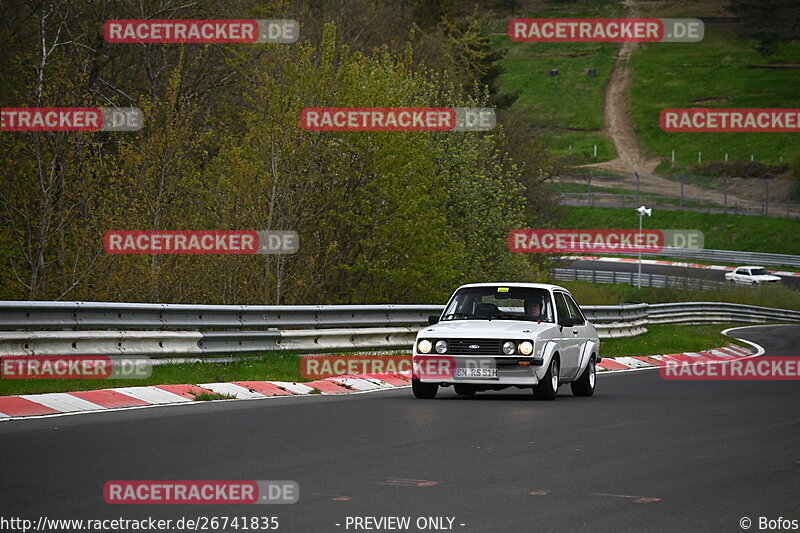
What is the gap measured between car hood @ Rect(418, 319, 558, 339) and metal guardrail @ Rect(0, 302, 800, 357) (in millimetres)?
3353

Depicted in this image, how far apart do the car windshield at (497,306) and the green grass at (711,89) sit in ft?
304

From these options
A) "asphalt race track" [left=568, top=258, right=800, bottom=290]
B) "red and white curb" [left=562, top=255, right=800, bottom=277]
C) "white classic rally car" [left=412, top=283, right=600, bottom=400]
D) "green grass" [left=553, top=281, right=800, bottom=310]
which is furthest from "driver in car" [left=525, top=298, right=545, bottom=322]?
"red and white curb" [left=562, top=255, right=800, bottom=277]

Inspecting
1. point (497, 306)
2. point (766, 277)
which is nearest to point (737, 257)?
point (766, 277)

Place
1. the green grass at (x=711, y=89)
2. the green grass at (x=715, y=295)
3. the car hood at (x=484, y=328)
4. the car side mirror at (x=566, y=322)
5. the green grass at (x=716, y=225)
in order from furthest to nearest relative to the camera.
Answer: the green grass at (x=711, y=89), the green grass at (x=716, y=225), the green grass at (x=715, y=295), the car side mirror at (x=566, y=322), the car hood at (x=484, y=328)

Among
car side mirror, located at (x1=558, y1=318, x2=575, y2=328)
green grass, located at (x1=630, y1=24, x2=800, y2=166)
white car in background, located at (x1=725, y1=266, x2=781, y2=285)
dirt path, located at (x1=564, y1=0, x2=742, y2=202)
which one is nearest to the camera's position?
car side mirror, located at (x1=558, y1=318, x2=575, y2=328)

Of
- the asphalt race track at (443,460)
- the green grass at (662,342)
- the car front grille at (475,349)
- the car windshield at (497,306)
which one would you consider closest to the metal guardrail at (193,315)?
the asphalt race track at (443,460)

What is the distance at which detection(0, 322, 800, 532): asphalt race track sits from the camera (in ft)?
26.8

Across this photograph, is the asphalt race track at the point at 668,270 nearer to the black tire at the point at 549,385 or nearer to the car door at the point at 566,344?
the car door at the point at 566,344

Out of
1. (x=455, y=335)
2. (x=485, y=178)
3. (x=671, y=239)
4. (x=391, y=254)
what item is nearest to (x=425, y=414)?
(x=455, y=335)

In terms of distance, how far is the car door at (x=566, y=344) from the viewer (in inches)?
696

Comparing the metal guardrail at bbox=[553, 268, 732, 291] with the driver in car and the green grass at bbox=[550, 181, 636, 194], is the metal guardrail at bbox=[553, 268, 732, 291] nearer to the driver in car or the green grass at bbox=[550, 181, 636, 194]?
the green grass at bbox=[550, 181, 636, 194]

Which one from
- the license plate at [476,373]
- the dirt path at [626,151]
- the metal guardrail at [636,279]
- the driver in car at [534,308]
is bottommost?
the license plate at [476,373]

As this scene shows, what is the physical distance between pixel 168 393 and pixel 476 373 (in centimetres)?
391

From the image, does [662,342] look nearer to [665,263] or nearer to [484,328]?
[484,328]
